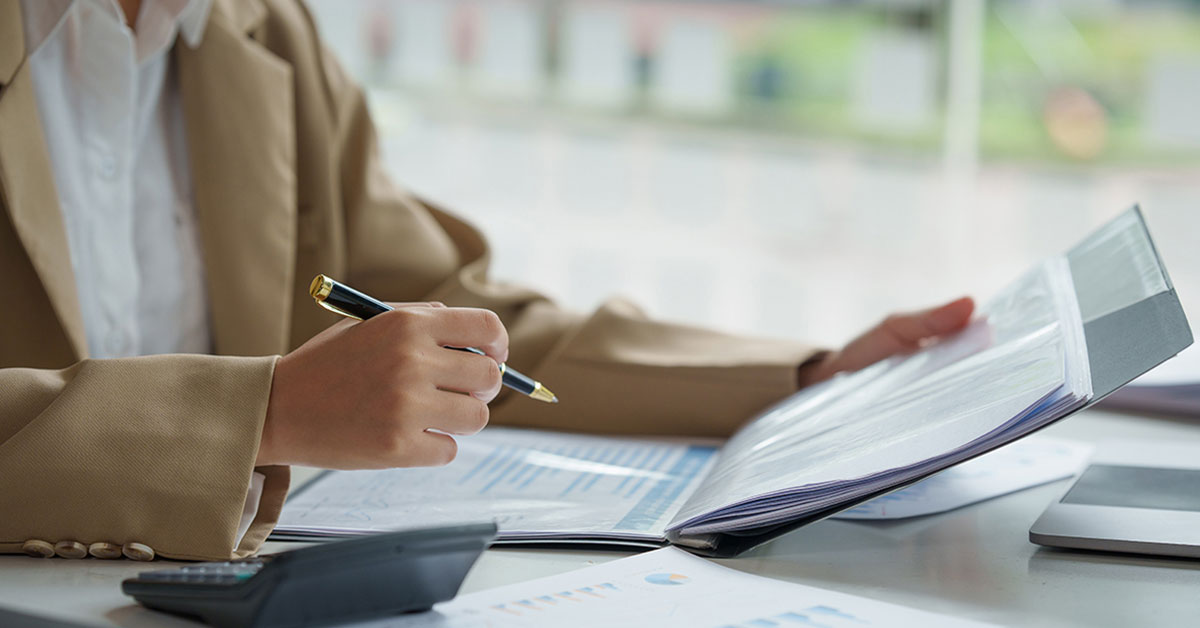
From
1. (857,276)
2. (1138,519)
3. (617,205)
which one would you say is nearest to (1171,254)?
(857,276)

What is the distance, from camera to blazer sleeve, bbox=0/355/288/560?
0.61m

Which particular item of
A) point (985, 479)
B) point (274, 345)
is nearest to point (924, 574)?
point (985, 479)

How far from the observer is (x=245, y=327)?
100 cm

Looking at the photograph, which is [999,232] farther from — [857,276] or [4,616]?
[4,616]

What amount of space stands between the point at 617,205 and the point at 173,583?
2288 mm

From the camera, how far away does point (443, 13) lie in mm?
2775

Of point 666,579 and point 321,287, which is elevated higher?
point 321,287

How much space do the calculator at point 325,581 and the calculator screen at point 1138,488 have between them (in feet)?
1.33

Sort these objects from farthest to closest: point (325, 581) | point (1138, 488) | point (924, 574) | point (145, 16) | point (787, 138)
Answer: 1. point (787, 138)
2. point (145, 16)
3. point (1138, 488)
4. point (924, 574)
5. point (325, 581)

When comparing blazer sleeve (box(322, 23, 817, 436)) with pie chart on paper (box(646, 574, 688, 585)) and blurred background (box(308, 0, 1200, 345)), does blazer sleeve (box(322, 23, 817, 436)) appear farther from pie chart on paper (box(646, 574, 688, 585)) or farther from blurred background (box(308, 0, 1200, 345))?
blurred background (box(308, 0, 1200, 345))

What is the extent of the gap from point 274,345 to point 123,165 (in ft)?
0.63

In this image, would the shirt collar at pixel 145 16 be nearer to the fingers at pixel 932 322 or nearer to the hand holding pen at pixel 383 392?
the hand holding pen at pixel 383 392

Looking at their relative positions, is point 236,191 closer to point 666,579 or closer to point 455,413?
point 455,413

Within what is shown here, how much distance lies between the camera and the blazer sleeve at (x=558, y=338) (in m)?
0.94
